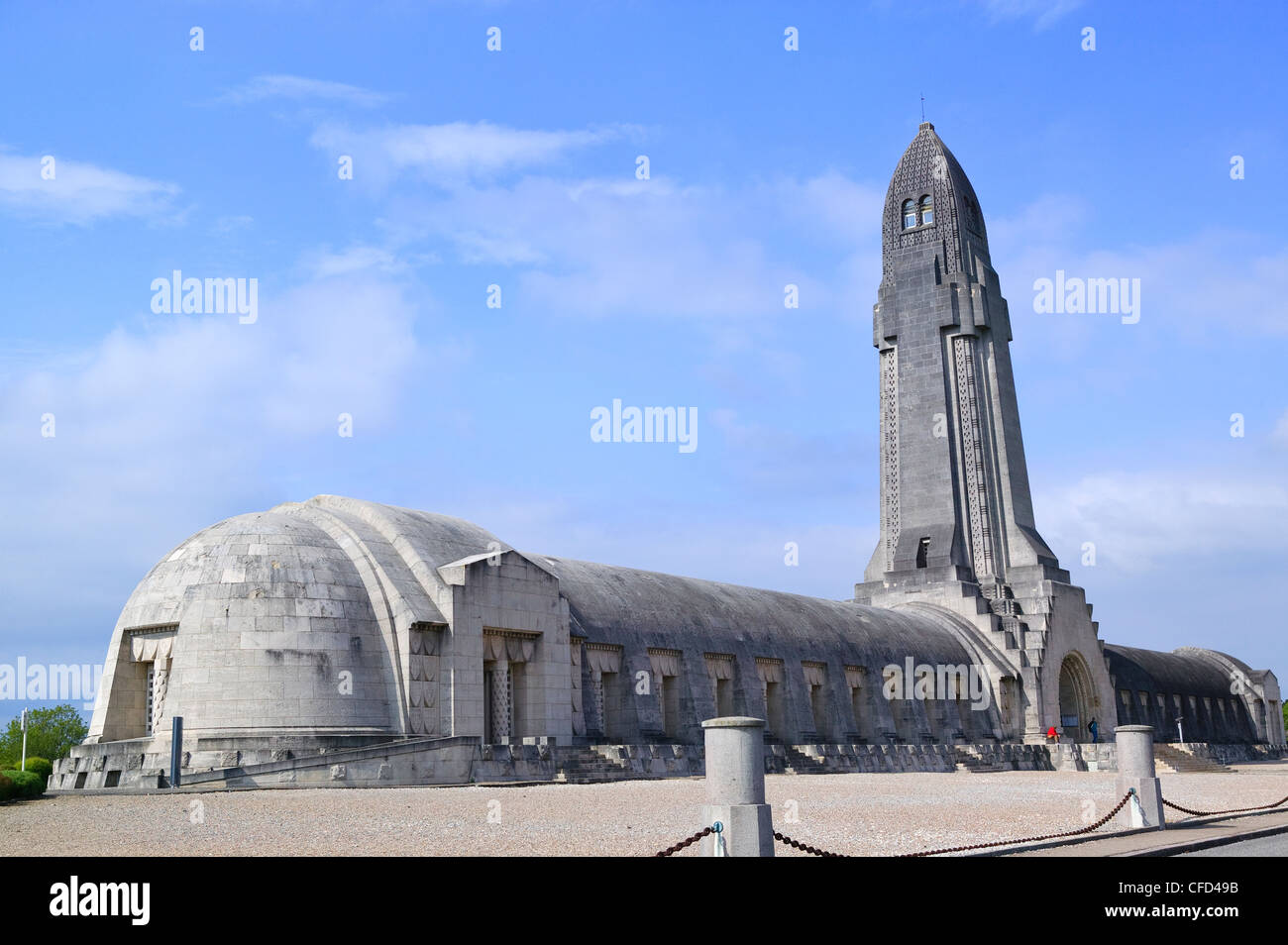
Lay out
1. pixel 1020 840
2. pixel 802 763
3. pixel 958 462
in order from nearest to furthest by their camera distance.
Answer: pixel 1020 840, pixel 802 763, pixel 958 462

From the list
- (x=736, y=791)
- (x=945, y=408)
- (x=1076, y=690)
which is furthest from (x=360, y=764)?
(x=1076, y=690)

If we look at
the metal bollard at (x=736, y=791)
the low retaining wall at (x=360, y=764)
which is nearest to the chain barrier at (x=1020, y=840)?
the metal bollard at (x=736, y=791)

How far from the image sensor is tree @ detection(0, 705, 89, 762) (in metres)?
75.9

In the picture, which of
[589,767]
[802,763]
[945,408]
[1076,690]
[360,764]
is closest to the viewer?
[360,764]

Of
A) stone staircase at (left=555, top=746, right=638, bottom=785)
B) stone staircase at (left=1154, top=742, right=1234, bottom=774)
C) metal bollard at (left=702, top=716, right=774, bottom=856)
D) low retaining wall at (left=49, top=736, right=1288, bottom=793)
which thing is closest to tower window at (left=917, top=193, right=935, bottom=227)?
stone staircase at (left=1154, top=742, right=1234, bottom=774)

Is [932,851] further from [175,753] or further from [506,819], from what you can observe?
[175,753]

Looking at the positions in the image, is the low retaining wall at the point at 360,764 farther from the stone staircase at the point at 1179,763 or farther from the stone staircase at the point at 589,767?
the stone staircase at the point at 1179,763

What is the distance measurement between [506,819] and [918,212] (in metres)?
50.0

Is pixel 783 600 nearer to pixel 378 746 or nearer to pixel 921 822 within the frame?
pixel 378 746

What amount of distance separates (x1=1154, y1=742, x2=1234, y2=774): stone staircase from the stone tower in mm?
8392

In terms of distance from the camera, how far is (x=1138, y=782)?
55.3 ft

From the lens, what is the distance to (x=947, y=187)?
61.0m
